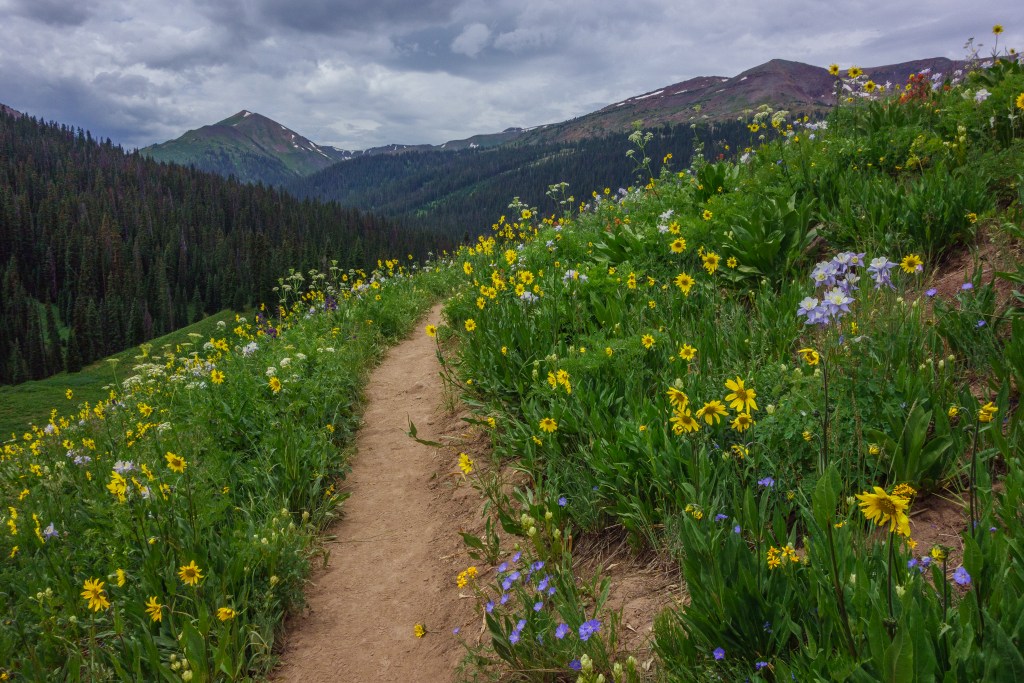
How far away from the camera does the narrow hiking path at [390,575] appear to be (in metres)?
3.62

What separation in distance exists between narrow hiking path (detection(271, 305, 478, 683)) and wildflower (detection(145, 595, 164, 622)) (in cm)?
80

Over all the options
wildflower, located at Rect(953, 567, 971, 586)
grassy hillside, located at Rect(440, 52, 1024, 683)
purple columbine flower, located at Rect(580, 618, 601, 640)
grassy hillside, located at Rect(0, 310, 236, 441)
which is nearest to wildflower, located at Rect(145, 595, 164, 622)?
grassy hillside, located at Rect(440, 52, 1024, 683)

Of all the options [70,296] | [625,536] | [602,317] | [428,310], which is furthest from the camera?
[70,296]

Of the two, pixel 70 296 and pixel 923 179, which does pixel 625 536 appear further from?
pixel 70 296

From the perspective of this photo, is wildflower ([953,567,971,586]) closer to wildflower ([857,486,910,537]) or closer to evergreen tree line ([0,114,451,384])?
wildflower ([857,486,910,537])

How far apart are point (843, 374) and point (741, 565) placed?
160cm

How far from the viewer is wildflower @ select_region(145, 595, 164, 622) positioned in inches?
138

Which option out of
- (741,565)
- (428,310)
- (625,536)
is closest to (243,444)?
(625,536)

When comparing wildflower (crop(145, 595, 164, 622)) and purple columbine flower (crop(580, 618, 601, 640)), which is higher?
purple columbine flower (crop(580, 618, 601, 640))

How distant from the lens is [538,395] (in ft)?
Answer: 17.3

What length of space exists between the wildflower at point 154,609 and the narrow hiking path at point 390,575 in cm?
80

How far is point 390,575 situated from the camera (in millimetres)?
4441

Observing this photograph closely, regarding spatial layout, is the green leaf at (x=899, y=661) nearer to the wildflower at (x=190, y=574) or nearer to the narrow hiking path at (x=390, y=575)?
the narrow hiking path at (x=390, y=575)

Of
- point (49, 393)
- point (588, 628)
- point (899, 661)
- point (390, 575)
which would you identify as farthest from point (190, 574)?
point (49, 393)
